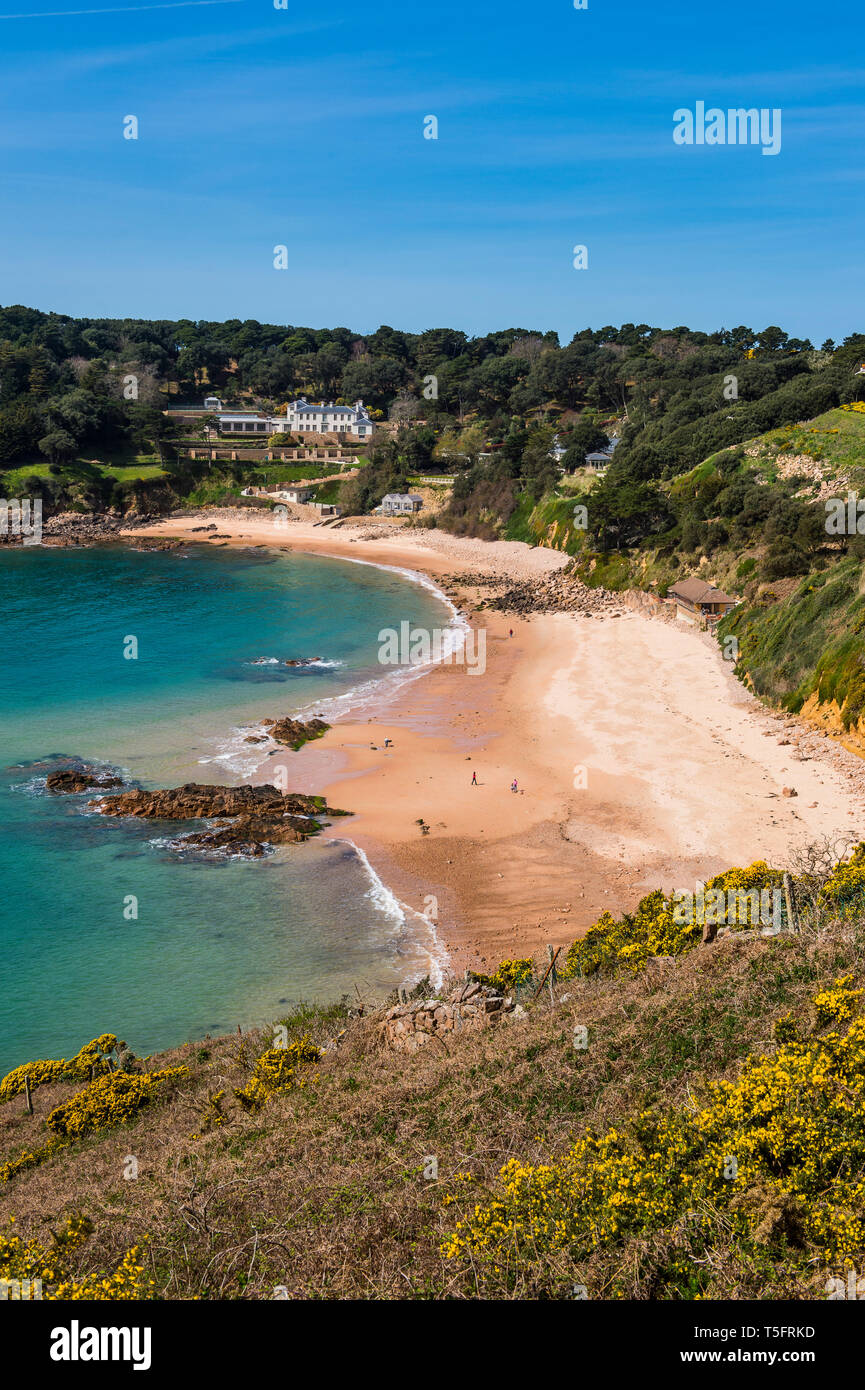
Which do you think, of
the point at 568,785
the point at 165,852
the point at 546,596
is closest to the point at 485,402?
the point at 546,596

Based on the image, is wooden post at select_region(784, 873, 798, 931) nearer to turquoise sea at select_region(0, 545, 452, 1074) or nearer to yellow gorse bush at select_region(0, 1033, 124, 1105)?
turquoise sea at select_region(0, 545, 452, 1074)

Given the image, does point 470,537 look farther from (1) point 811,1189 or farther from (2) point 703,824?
(1) point 811,1189

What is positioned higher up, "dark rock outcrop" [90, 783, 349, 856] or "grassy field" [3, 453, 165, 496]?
"grassy field" [3, 453, 165, 496]

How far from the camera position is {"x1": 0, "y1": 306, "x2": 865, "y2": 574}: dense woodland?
6806cm

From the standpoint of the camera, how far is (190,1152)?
1374 cm

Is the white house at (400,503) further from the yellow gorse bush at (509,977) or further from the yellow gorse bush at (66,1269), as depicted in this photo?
the yellow gorse bush at (66,1269)

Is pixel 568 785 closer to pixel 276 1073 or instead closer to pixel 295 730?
pixel 295 730

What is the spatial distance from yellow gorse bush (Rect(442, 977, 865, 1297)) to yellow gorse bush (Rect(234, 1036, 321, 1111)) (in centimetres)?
579

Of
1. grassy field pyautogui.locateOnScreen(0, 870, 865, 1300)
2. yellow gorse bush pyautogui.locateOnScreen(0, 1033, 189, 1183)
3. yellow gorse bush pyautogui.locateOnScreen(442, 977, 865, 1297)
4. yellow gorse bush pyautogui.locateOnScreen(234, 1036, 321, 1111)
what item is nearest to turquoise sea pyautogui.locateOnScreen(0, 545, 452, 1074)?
yellow gorse bush pyautogui.locateOnScreen(0, 1033, 189, 1183)

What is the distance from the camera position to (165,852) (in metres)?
30.2

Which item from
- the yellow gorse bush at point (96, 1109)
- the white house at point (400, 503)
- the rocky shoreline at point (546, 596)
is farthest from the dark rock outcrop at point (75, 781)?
the white house at point (400, 503)

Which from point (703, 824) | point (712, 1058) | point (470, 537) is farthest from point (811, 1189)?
point (470, 537)

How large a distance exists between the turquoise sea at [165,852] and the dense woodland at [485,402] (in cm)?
2193

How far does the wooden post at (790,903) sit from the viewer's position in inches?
670
